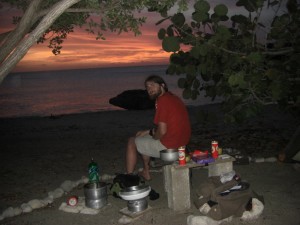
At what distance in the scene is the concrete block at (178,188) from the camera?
17.0 ft

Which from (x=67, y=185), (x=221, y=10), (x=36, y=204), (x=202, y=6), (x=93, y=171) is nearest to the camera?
(x=202, y=6)

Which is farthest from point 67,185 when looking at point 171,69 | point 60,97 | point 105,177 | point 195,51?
point 60,97

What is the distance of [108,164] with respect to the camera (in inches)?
322

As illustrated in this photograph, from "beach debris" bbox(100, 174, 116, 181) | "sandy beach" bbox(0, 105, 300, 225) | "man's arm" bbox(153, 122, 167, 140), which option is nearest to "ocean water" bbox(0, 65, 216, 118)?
"sandy beach" bbox(0, 105, 300, 225)

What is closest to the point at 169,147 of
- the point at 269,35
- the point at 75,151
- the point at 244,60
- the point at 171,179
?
the point at 171,179

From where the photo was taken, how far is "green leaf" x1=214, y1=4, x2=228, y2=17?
4410 millimetres

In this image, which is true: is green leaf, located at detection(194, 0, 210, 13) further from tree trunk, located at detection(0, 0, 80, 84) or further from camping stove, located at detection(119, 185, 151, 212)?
camping stove, located at detection(119, 185, 151, 212)

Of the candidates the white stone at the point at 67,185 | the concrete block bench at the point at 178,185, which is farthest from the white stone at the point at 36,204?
the concrete block bench at the point at 178,185

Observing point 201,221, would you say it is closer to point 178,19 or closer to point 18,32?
point 178,19

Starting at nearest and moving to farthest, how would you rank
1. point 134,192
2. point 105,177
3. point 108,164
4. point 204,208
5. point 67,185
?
point 204,208 → point 134,192 → point 67,185 → point 105,177 → point 108,164

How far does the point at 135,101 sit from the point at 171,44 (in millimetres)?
19379

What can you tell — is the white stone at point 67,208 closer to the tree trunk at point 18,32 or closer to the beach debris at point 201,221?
the beach debris at point 201,221

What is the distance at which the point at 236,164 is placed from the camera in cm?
734

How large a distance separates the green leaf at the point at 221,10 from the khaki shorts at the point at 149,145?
2.36m
